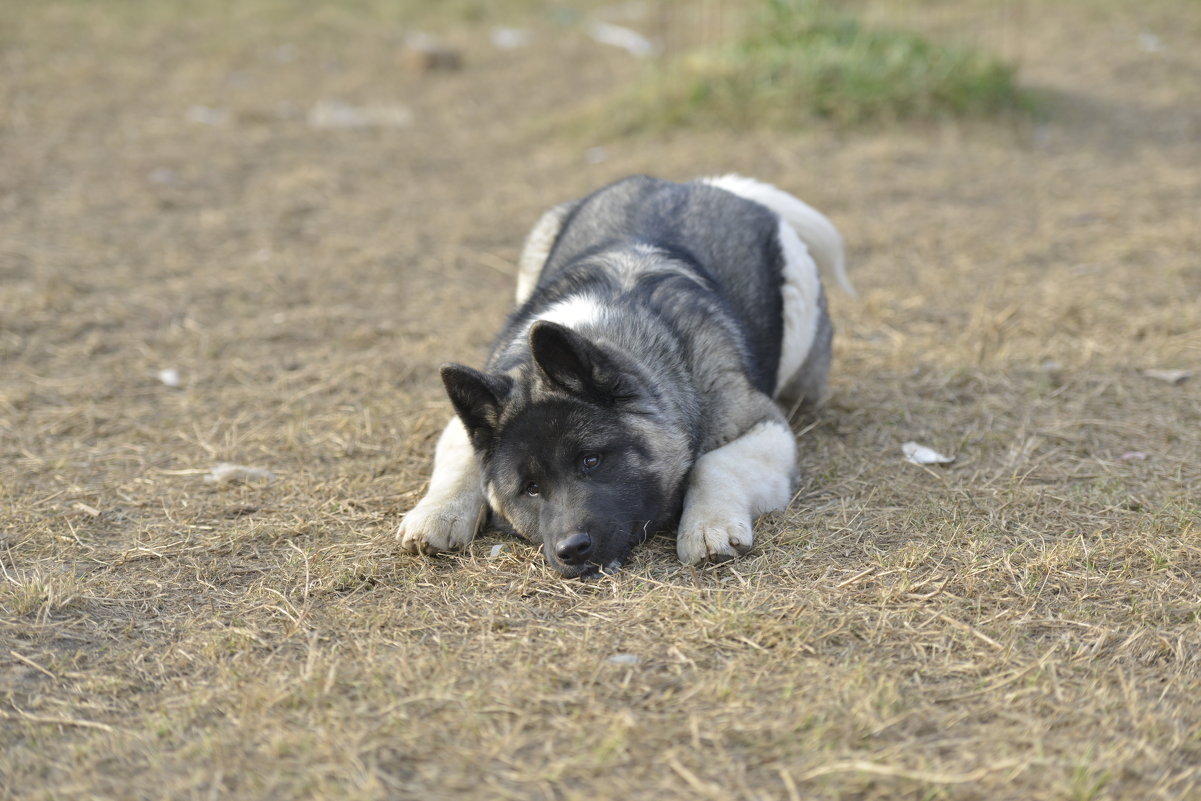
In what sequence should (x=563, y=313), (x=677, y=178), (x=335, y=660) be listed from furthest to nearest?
1. (x=677, y=178)
2. (x=563, y=313)
3. (x=335, y=660)

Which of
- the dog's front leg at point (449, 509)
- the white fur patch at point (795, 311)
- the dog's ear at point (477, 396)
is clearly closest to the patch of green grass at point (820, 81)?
the white fur patch at point (795, 311)

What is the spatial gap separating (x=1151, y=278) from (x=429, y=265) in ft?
15.6

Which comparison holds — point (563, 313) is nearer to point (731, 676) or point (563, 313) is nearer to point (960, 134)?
point (731, 676)

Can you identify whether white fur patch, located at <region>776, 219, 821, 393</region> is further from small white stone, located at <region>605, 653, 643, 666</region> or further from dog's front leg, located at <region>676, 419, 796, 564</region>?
small white stone, located at <region>605, 653, 643, 666</region>

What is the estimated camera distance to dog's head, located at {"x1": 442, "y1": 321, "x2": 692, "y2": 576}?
3.79 meters

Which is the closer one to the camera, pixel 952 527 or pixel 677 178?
pixel 952 527

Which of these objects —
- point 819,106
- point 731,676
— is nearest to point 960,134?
point 819,106

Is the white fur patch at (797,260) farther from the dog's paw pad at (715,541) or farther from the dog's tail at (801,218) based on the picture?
the dog's paw pad at (715,541)

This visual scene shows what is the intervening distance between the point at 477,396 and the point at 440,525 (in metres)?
0.50

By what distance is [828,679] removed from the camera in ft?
10.1

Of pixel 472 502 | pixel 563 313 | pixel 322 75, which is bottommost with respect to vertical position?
pixel 322 75

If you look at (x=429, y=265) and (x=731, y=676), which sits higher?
(x=731, y=676)

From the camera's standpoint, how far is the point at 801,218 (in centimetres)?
577

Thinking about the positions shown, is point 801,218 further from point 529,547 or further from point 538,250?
point 529,547
